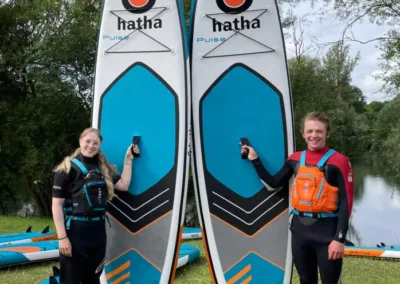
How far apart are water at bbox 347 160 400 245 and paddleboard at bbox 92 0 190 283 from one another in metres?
8.60

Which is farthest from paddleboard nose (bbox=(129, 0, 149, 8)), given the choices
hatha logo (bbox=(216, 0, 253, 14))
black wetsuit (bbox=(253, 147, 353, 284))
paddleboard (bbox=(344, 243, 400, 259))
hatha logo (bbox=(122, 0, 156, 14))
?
paddleboard (bbox=(344, 243, 400, 259))

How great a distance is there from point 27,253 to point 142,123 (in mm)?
2301

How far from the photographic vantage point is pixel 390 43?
361 inches

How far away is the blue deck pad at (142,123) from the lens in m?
3.26

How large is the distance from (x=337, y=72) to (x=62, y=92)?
10067mm

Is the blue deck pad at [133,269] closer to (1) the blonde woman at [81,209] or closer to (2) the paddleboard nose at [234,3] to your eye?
(1) the blonde woman at [81,209]

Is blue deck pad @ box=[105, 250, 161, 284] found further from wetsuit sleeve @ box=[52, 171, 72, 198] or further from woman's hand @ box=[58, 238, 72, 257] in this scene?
wetsuit sleeve @ box=[52, 171, 72, 198]

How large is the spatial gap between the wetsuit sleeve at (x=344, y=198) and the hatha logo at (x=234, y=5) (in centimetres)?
156

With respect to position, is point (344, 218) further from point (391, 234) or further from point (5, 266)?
point (391, 234)

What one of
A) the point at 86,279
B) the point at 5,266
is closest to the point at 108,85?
the point at 86,279

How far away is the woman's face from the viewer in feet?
8.48

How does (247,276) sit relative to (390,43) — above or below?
below

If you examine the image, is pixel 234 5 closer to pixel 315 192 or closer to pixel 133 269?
pixel 315 192

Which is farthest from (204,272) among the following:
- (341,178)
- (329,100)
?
(329,100)
